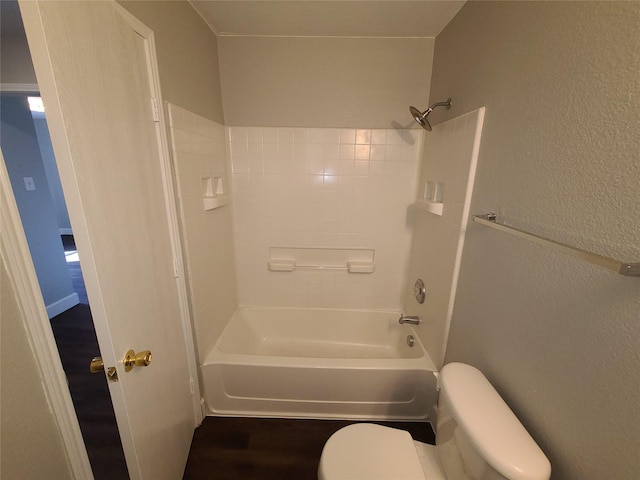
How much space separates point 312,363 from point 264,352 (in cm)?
71

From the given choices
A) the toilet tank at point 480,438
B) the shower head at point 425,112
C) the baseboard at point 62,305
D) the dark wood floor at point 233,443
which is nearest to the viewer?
the toilet tank at point 480,438

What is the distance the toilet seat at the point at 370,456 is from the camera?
3.01 feet

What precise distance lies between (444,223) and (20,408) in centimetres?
168

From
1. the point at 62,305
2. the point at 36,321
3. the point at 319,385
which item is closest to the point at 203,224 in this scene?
the point at 36,321

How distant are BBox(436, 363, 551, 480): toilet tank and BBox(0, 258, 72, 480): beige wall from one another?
110 centimetres

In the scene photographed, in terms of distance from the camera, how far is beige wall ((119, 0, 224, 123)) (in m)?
1.06

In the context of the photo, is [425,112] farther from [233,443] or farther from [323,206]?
[233,443]

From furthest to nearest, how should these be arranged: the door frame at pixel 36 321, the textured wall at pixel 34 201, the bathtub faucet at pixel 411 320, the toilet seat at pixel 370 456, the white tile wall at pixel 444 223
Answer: the textured wall at pixel 34 201
the bathtub faucet at pixel 411 320
the white tile wall at pixel 444 223
the toilet seat at pixel 370 456
the door frame at pixel 36 321

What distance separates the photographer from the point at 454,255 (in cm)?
130

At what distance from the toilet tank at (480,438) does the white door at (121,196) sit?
3.39ft

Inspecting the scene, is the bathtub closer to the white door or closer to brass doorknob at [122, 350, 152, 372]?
the white door

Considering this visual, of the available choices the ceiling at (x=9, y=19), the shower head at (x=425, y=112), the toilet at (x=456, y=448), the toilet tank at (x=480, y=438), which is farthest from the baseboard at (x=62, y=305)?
the shower head at (x=425, y=112)

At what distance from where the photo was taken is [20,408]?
57 cm

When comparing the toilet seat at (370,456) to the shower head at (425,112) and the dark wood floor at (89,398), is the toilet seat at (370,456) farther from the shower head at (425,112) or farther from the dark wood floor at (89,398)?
the shower head at (425,112)
